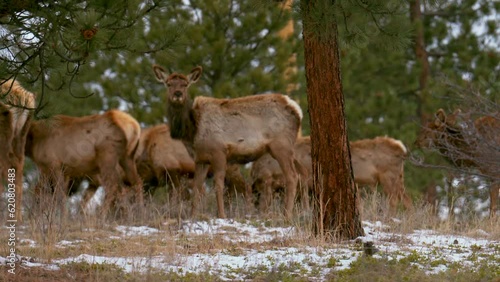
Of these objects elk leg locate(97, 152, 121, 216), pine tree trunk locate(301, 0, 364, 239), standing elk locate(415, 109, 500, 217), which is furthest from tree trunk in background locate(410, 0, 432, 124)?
pine tree trunk locate(301, 0, 364, 239)

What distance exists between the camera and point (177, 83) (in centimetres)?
1591

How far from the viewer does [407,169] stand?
74.0ft

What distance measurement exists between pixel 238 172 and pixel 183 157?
3.56ft

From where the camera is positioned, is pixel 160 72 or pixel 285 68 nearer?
pixel 160 72

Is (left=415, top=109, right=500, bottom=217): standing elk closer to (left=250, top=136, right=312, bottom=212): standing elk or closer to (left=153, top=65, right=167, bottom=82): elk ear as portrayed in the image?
(left=250, top=136, right=312, bottom=212): standing elk

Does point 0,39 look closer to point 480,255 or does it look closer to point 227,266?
point 227,266

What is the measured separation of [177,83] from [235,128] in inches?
48.2

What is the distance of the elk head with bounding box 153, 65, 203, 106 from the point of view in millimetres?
15695

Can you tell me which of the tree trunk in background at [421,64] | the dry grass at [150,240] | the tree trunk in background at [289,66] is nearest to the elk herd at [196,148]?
the dry grass at [150,240]

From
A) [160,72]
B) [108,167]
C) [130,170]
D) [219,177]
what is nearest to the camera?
[219,177]

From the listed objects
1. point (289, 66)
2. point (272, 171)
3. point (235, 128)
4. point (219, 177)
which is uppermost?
point (289, 66)

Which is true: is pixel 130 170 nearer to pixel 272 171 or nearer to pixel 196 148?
pixel 196 148

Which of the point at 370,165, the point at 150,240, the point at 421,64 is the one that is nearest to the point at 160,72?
the point at 370,165

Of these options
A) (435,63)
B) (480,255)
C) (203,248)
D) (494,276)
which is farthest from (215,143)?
(435,63)
